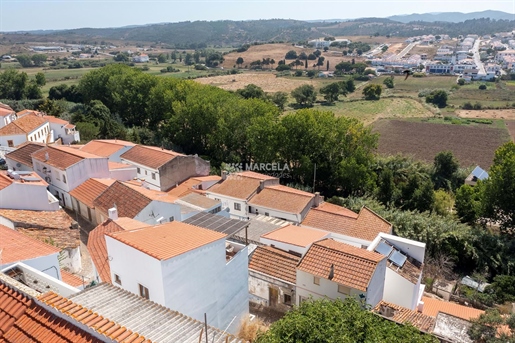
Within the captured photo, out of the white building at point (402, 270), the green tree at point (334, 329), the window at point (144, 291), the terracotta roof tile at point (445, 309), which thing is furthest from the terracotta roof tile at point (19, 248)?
the terracotta roof tile at point (445, 309)

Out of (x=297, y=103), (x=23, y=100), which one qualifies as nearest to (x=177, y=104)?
(x=23, y=100)

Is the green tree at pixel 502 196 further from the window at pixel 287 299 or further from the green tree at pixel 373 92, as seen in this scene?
the green tree at pixel 373 92

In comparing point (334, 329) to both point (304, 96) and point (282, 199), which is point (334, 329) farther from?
point (304, 96)

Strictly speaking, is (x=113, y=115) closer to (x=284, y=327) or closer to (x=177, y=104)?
(x=177, y=104)

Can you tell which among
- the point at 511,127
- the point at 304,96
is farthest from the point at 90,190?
the point at 511,127

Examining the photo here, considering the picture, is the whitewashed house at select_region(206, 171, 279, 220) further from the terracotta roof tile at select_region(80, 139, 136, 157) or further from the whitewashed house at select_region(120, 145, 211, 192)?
the terracotta roof tile at select_region(80, 139, 136, 157)

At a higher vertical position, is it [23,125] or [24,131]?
[23,125]
